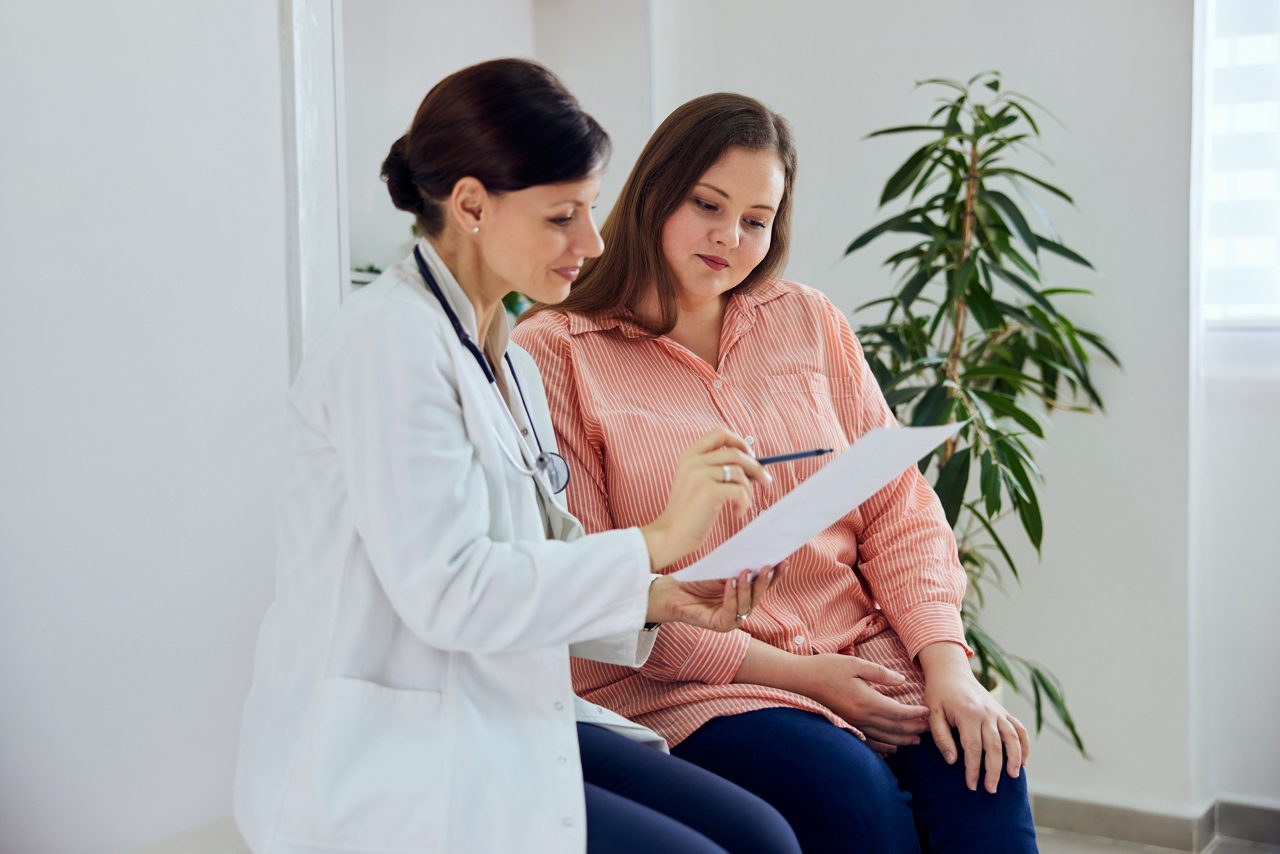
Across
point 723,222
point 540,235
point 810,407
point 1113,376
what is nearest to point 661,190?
point 723,222

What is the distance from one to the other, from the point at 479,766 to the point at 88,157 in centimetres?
127

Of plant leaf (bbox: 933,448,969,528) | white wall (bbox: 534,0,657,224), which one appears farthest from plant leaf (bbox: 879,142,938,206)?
white wall (bbox: 534,0,657,224)

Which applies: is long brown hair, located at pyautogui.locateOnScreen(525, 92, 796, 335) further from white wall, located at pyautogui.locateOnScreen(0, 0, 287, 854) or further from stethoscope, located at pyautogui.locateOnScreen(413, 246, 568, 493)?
white wall, located at pyautogui.locateOnScreen(0, 0, 287, 854)

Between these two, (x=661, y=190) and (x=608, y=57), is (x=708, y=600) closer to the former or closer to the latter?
(x=661, y=190)

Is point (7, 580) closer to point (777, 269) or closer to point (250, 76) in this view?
point (250, 76)

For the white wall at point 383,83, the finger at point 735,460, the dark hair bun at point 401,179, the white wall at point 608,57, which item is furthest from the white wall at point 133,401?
the white wall at point 608,57

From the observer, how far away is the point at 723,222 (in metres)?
1.68

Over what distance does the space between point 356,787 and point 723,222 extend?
3.12 ft

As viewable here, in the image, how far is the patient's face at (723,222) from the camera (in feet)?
5.50

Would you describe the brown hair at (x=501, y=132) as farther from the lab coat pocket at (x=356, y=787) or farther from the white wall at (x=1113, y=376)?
the white wall at (x=1113, y=376)

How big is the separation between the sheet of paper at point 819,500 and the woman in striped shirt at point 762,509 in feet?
1.05

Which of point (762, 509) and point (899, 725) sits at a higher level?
point (762, 509)

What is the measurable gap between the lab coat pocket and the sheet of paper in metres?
0.32

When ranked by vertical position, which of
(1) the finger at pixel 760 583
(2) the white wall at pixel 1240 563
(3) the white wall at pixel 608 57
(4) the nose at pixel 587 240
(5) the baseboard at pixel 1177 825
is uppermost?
(3) the white wall at pixel 608 57
